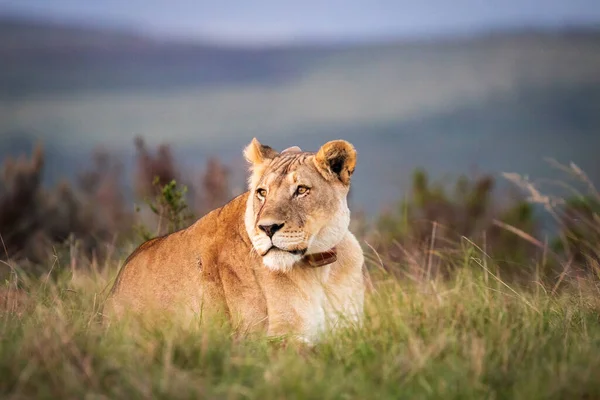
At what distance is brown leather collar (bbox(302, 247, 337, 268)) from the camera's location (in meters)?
5.62

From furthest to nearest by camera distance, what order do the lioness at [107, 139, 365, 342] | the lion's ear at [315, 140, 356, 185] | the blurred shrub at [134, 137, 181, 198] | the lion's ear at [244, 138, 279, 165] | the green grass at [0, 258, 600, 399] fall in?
1. the blurred shrub at [134, 137, 181, 198]
2. the lion's ear at [244, 138, 279, 165]
3. the lion's ear at [315, 140, 356, 185]
4. the lioness at [107, 139, 365, 342]
5. the green grass at [0, 258, 600, 399]

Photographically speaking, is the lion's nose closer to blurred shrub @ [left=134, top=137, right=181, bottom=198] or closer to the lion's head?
the lion's head

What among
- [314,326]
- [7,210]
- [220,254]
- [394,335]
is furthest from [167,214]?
[7,210]

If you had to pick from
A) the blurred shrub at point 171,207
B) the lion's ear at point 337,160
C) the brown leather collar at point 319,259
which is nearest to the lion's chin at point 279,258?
the brown leather collar at point 319,259

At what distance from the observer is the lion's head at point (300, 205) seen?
532cm

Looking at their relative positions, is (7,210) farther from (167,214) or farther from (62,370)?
(62,370)

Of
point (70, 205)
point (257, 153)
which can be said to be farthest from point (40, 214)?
point (257, 153)

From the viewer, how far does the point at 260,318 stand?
5.58 meters

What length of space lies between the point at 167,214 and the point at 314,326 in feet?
11.2

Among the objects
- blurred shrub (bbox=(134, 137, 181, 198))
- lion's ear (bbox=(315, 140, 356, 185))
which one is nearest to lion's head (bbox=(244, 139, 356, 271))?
lion's ear (bbox=(315, 140, 356, 185))

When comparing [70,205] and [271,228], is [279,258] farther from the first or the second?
[70,205]

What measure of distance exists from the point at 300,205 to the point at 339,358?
1.02 metres

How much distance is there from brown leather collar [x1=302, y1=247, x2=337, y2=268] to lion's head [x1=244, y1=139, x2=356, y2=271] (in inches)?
2.6

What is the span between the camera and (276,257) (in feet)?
17.5
